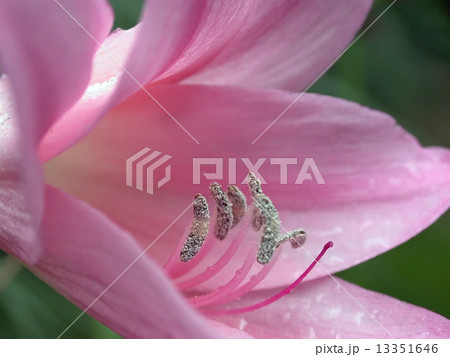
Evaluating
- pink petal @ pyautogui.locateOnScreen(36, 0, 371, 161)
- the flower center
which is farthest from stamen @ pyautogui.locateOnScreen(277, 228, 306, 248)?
pink petal @ pyautogui.locateOnScreen(36, 0, 371, 161)

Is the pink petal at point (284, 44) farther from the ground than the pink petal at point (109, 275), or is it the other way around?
the pink petal at point (284, 44)

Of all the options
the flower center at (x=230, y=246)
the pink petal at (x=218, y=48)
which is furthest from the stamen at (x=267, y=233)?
the pink petal at (x=218, y=48)

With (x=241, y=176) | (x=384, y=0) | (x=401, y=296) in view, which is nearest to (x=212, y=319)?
(x=241, y=176)

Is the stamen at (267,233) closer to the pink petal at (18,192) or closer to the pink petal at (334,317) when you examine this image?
the pink petal at (334,317)

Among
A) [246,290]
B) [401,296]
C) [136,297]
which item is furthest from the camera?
[401,296]

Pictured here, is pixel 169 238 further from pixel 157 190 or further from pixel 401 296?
pixel 401 296

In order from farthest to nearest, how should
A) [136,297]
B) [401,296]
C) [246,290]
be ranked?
[401,296] → [246,290] → [136,297]

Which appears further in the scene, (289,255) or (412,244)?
(412,244)

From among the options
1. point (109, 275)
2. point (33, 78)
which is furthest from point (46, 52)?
point (109, 275)
